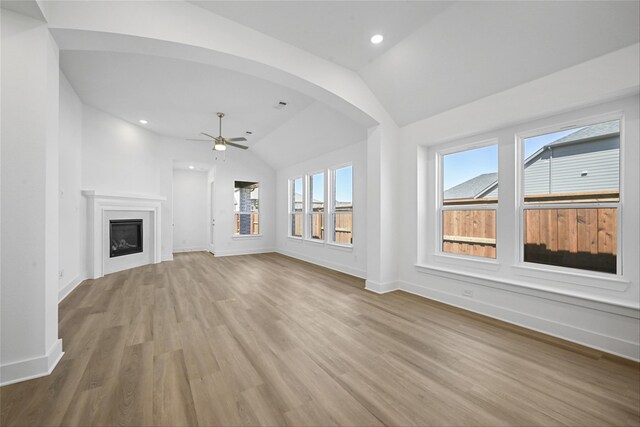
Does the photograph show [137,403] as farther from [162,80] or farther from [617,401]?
[162,80]

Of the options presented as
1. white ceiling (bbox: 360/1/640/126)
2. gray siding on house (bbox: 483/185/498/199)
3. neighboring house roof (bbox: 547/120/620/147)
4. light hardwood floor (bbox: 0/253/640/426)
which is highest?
white ceiling (bbox: 360/1/640/126)

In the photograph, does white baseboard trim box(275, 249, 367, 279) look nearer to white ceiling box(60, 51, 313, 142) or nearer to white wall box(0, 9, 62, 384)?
white ceiling box(60, 51, 313, 142)

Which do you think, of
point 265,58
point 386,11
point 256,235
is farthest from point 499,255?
point 256,235

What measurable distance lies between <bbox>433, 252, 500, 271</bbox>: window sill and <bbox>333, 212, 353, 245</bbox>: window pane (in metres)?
2.07

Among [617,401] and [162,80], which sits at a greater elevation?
[162,80]

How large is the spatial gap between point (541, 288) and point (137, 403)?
11.9 ft

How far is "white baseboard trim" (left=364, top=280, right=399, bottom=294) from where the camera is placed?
406 centimetres

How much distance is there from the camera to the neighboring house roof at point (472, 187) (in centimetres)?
344

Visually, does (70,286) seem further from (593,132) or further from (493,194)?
(593,132)

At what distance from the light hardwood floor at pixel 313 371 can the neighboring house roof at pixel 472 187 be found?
1.56 metres

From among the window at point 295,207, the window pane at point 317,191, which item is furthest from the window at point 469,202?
the window at point 295,207

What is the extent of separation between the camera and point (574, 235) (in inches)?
108

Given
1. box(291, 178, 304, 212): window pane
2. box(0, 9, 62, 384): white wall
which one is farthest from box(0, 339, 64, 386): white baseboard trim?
box(291, 178, 304, 212): window pane

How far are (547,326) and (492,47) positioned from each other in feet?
9.55
